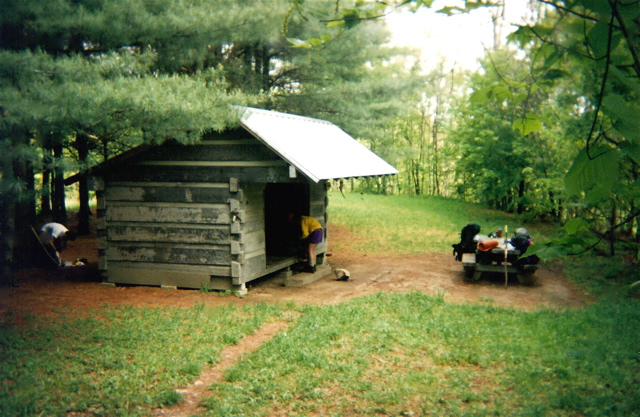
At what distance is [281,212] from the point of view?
13508mm

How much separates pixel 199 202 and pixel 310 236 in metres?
2.69

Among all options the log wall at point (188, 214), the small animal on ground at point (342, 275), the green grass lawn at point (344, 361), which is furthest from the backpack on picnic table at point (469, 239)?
the log wall at point (188, 214)

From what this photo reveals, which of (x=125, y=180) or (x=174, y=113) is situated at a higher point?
(x=174, y=113)

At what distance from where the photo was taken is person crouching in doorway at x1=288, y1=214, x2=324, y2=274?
11648mm

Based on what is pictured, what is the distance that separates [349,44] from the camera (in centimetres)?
1562

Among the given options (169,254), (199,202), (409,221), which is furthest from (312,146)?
(409,221)

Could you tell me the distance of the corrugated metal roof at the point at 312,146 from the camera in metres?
9.33

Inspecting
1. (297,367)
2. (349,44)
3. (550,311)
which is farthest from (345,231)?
(297,367)

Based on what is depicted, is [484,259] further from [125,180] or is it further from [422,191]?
[422,191]

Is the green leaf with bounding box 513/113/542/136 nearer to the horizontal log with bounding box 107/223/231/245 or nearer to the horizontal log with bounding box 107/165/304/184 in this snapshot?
the horizontal log with bounding box 107/165/304/184

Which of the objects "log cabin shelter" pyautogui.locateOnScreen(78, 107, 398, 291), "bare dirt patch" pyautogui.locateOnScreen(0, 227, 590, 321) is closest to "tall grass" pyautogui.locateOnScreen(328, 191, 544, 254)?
"bare dirt patch" pyautogui.locateOnScreen(0, 227, 590, 321)

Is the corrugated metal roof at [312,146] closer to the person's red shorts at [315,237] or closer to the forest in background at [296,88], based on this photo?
the forest in background at [296,88]

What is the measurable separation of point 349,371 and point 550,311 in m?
4.14

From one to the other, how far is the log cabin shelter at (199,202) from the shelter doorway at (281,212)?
6.84 ft
